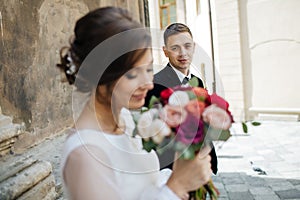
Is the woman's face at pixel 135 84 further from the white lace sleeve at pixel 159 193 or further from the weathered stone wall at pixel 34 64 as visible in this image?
the weathered stone wall at pixel 34 64

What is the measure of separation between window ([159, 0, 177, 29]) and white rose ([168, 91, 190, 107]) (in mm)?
15009

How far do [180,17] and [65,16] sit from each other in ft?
41.3

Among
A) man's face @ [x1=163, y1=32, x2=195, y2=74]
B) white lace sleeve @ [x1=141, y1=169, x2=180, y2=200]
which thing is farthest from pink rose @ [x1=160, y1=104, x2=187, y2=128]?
man's face @ [x1=163, y1=32, x2=195, y2=74]

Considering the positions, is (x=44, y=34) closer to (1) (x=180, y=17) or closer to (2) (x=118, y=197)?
(2) (x=118, y=197)

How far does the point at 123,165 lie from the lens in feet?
3.59

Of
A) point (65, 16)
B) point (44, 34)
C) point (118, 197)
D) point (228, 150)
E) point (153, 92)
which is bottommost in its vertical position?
point (228, 150)

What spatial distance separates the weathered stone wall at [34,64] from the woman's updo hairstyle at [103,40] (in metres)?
1.13

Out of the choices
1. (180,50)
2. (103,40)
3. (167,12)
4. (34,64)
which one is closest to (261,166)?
(180,50)

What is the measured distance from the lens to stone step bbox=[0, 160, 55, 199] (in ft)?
4.86

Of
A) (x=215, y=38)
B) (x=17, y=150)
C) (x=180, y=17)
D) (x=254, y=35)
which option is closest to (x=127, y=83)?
(x=17, y=150)

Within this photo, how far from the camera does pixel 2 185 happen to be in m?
1.48

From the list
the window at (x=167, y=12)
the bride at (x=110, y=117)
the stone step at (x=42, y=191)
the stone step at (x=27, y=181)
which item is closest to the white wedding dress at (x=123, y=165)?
the bride at (x=110, y=117)

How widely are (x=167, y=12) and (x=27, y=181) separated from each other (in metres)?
15.2

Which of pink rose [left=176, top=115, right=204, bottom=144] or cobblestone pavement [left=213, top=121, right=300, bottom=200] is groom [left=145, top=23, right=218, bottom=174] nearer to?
pink rose [left=176, top=115, right=204, bottom=144]
